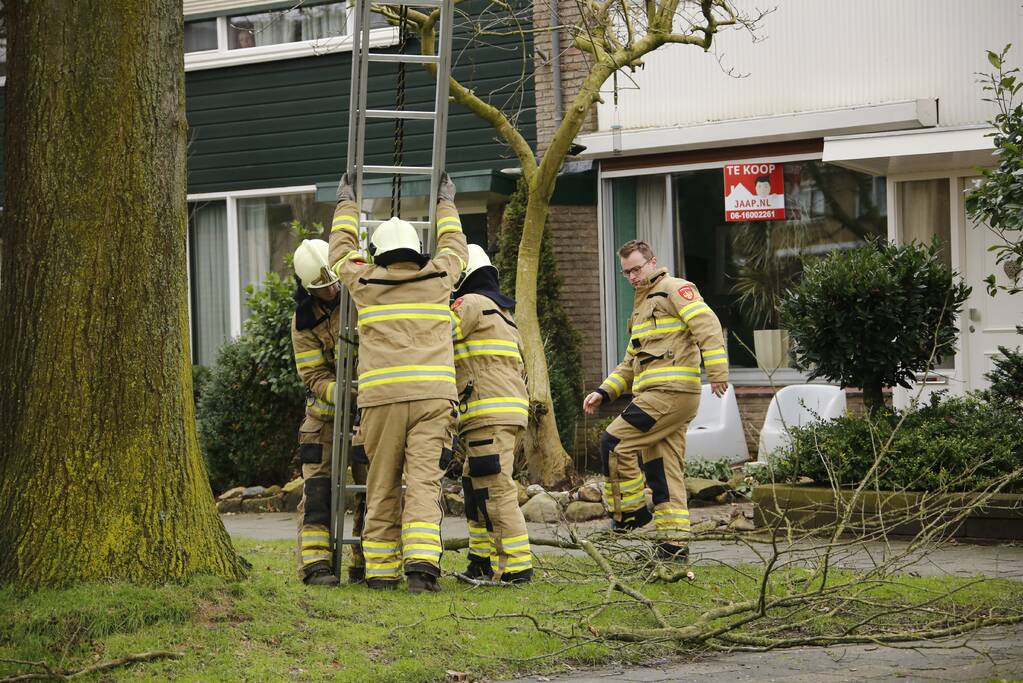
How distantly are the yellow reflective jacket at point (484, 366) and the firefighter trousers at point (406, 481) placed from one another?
344mm

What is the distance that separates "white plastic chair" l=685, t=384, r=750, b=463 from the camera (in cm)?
1340

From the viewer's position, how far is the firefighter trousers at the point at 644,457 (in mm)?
8414

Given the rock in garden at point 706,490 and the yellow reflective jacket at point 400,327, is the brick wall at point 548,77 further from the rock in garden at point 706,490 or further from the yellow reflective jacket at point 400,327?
the yellow reflective jacket at point 400,327

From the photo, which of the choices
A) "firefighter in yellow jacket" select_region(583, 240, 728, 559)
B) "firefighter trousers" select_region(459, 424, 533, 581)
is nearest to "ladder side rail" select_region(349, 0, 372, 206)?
"firefighter trousers" select_region(459, 424, 533, 581)

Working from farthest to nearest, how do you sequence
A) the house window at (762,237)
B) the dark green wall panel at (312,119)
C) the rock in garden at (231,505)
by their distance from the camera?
the dark green wall panel at (312,119), the house window at (762,237), the rock in garden at (231,505)

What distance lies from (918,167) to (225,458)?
724cm

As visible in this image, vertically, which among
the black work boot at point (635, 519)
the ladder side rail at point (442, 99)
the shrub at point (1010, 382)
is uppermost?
the ladder side rail at point (442, 99)

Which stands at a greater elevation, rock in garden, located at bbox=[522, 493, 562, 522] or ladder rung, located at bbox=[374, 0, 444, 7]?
ladder rung, located at bbox=[374, 0, 444, 7]

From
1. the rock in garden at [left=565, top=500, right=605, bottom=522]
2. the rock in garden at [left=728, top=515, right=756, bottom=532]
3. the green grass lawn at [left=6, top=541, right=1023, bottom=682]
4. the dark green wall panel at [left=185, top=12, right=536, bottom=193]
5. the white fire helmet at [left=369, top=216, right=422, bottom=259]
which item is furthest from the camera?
the dark green wall panel at [left=185, top=12, right=536, bottom=193]

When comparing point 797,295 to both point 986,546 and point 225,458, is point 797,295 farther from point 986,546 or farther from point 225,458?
point 225,458

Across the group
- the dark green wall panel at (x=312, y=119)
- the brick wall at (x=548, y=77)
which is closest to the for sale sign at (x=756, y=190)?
the brick wall at (x=548, y=77)

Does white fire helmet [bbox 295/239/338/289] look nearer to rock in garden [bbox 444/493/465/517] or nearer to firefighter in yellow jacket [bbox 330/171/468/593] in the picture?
firefighter in yellow jacket [bbox 330/171/468/593]

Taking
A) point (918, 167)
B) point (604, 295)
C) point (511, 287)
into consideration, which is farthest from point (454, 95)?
point (918, 167)

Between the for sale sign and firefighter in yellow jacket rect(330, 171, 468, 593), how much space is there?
24.1 feet
